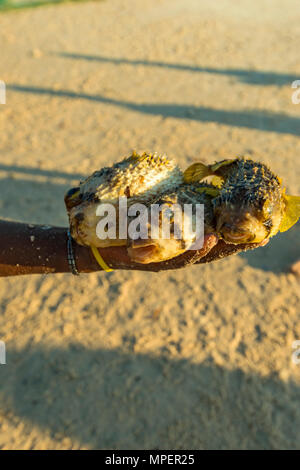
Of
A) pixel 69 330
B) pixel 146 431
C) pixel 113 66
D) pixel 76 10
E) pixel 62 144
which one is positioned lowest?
pixel 146 431

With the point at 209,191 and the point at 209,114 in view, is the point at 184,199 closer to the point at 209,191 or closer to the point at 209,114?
the point at 209,191

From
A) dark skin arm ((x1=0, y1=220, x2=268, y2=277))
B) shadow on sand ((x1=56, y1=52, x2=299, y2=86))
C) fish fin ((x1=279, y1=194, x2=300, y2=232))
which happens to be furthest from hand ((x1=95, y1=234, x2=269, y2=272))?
shadow on sand ((x1=56, y1=52, x2=299, y2=86))

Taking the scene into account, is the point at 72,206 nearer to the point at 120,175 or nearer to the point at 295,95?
the point at 120,175

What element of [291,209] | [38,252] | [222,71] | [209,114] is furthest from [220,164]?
[222,71]

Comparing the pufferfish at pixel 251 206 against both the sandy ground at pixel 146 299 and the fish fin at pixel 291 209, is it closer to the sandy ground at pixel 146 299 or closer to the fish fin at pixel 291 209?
the fish fin at pixel 291 209

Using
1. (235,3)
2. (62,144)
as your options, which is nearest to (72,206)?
(62,144)

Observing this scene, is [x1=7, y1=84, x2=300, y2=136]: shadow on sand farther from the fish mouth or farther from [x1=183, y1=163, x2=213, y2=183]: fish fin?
the fish mouth
